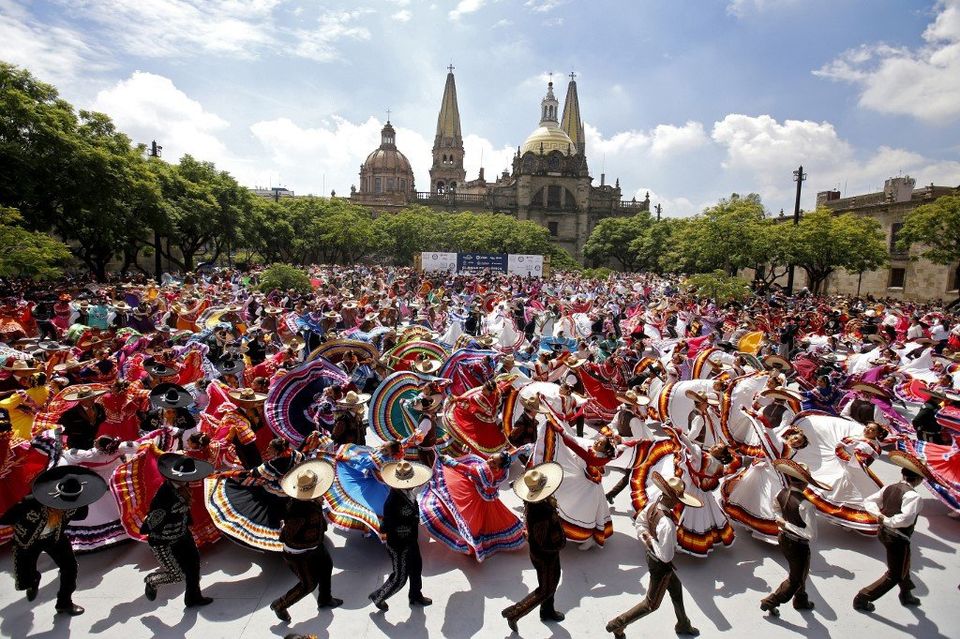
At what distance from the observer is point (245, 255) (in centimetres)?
4566

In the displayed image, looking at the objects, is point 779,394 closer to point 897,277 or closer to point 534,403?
point 534,403

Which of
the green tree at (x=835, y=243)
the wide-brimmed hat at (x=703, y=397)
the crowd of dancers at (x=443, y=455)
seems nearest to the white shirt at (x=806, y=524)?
the crowd of dancers at (x=443, y=455)

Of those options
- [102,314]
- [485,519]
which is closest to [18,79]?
[102,314]

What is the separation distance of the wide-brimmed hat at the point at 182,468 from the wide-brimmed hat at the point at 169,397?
4.90 ft

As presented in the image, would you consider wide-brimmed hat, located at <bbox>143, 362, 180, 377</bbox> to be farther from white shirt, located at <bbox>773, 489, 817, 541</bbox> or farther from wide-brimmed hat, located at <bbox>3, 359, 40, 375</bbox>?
white shirt, located at <bbox>773, 489, 817, 541</bbox>

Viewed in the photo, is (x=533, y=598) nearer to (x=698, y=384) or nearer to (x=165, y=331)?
(x=698, y=384)

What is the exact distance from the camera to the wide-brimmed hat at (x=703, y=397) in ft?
20.6

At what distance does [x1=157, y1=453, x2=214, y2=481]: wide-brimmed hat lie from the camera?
4.23m

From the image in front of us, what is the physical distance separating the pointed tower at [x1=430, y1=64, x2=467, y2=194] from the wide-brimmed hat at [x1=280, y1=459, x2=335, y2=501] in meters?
78.7

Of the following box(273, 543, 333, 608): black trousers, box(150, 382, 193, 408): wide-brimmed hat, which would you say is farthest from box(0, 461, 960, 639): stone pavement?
box(150, 382, 193, 408): wide-brimmed hat

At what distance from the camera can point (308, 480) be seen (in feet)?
13.1

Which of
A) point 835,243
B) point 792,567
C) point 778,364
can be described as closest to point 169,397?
point 792,567

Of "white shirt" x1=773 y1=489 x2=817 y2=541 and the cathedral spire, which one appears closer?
"white shirt" x1=773 y1=489 x2=817 y2=541

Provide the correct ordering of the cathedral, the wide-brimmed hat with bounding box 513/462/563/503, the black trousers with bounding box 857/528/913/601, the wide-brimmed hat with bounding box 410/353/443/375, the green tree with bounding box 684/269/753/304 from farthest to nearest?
the cathedral → the green tree with bounding box 684/269/753/304 → the wide-brimmed hat with bounding box 410/353/443/375 → the black trousers with bounding box 857/528/913/601 → the wide-brimmed hat with bounding box 513/462/563/503
